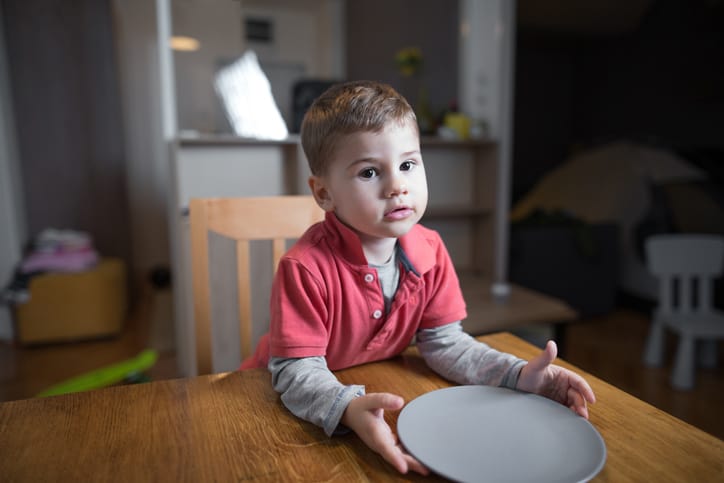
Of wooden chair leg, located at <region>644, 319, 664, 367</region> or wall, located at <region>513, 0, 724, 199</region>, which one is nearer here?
wooden chair leg, located at <region>644, 319, 664, 367</region>

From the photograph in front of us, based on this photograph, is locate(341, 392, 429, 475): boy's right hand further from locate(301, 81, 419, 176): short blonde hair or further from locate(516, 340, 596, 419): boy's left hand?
locate(301, 81, 419, 176): short blonde hair

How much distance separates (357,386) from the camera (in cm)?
59

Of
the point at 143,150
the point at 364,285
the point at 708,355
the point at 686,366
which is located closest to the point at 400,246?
the point at 364,285

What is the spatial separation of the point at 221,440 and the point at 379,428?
18 centimetres

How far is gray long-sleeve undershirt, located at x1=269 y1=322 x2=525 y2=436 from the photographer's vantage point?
0.57 metres

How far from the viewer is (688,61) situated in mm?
3707

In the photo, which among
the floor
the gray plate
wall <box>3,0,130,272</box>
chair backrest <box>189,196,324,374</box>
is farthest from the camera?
wall <box>3,0,130,272</box>

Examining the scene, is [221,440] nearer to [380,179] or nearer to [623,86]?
[380,179]

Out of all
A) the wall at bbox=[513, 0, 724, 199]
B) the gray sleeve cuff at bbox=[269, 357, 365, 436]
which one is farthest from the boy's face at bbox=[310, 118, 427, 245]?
the wall at bbox=[513, 0, 724, 199]

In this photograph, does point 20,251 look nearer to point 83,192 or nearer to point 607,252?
point 83,192

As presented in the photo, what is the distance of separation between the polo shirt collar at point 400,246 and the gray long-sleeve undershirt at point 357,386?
0.36 feet

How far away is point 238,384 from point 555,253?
8.47 feet

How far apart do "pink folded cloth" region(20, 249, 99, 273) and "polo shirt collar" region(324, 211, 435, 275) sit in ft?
8.48

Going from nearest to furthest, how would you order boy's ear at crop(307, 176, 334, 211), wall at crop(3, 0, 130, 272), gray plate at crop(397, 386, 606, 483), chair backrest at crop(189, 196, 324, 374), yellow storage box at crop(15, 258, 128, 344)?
gray plate at crop(397, 386, 606, 483) → boy's ear at crop(307, 176, 334, 211) → chair backrest at crop(189, 196, 324, 374) → yellow storage box at crop(15, 258, 128, 344) → wall at crop(3, 0, 130, 272)
